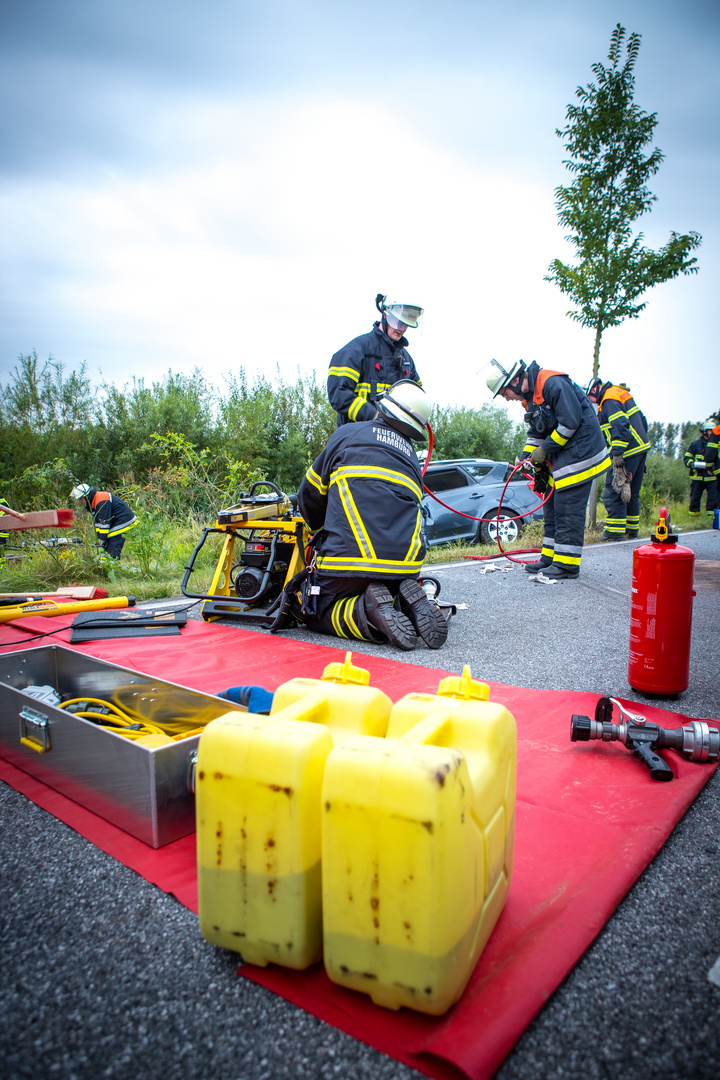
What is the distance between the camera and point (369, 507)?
376cm

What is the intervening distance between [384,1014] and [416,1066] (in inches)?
4.6

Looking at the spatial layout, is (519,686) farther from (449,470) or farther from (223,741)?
(449,470)

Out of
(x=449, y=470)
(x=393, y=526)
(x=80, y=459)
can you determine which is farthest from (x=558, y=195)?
(x=80, y=459)

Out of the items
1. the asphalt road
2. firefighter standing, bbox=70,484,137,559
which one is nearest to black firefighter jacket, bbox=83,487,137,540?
firefighter standing, bbox=70,484,137,559

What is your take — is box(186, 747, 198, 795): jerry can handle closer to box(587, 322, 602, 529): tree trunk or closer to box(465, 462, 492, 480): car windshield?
box(465, 462, 492, 480): car windshield

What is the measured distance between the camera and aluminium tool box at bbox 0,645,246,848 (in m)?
1.69

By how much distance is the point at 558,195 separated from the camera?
9.70 meters

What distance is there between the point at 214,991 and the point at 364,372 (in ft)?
16.4

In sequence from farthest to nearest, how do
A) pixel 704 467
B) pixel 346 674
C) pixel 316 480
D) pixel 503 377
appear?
1. pixel 704 467
2. pixel 503 377
3. pixel 316 480
4. pixel 346 674

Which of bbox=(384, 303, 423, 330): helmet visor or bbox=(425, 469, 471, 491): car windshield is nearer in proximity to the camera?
bbox=(384, 303, 423, 330): helmet visor

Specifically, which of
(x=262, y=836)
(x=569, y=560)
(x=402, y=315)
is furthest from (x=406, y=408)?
(x=262, y=836)

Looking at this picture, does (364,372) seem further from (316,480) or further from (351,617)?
(351,617)

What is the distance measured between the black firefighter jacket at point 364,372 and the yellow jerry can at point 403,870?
15.0ft

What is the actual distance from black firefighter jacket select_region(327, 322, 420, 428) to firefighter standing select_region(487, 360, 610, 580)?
1222mm
